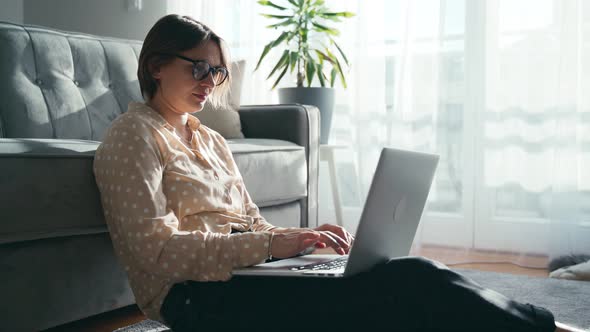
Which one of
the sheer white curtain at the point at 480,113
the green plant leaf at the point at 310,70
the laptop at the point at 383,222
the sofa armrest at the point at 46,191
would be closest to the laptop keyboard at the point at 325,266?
the laptop at the point at 383,222

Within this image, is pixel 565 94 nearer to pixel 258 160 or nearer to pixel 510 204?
pixel 510 204

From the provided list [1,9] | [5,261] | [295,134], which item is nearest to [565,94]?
[295,134]

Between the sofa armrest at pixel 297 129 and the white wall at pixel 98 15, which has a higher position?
A: the white wall at pixel 98 15

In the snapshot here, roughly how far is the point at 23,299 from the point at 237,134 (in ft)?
3.85

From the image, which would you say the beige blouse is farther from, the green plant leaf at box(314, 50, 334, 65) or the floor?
the green plant leaf at box(314, 50, 334, 65)

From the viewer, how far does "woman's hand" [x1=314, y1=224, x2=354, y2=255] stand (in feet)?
3.31

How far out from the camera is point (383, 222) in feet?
3.18

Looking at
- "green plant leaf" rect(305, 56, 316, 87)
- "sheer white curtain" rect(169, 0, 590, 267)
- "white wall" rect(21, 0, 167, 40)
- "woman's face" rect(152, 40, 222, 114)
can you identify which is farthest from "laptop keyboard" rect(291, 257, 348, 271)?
"white wall" rect(21, 0, 167, 40)

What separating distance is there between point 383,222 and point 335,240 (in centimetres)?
11

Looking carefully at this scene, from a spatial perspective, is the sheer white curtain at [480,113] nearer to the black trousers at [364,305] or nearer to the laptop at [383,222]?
the laptop at [383,222]

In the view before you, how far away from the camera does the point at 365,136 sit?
2861mm

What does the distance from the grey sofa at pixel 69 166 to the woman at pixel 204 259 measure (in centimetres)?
17

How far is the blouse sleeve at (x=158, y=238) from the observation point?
3.17 ft

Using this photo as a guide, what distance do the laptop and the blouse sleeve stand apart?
34 millimetres
